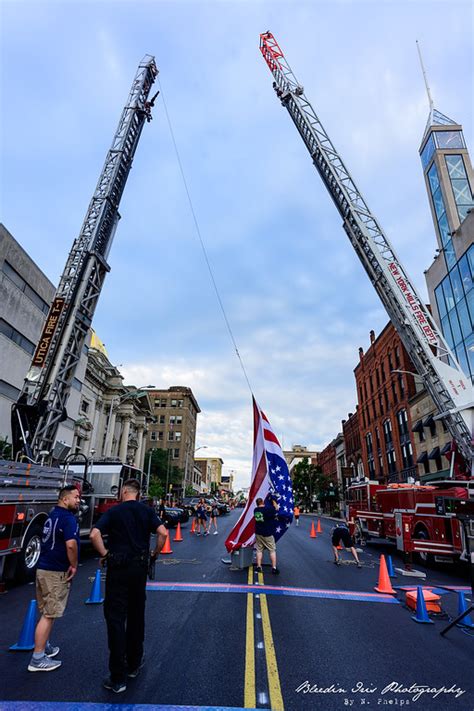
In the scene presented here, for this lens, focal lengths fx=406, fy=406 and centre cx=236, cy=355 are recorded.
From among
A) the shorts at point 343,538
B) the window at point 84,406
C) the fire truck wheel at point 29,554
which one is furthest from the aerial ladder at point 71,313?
the window at point 84,406

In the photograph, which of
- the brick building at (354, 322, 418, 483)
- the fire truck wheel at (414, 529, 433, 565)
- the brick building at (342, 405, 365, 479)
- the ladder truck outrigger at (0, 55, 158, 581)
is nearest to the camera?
the ladder truck outrigger at (0, 55, 158, 581)

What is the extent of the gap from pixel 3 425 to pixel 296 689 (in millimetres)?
25356

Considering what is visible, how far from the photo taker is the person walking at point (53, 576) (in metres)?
4.57

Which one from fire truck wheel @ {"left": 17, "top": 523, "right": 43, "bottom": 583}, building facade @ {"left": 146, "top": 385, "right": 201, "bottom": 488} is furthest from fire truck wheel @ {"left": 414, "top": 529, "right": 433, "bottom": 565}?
building facade @ {"left": 146, "top": 385, "right": 201, "bottom": 488}

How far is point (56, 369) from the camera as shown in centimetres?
1255

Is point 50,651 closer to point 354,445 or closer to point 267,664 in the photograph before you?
point 267,664

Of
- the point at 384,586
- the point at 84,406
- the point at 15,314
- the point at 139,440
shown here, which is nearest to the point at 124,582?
the point at 384,586

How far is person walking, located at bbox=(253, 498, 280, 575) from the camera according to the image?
1039cm

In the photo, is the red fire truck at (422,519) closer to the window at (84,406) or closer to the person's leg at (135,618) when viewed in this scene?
the person's leg at (135,618)

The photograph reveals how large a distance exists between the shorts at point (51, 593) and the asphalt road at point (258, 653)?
617 mm

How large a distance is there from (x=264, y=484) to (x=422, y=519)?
6.01 m

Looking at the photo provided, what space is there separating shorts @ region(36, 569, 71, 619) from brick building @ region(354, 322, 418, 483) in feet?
118

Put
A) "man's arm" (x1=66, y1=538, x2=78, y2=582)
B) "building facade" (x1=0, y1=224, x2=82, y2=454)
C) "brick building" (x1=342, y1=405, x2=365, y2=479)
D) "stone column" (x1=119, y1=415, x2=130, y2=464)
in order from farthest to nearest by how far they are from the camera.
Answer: "brick building" (x1=342, y1=405, x2=365, y2=479)
"stone column" (x1=119, y1=415, x2=130, y2=464)
"building facade" (x1=0, y1=224, x2=82, y2=454)
"man's arm" (x1=66, y1=538, x2=78, y2=582)

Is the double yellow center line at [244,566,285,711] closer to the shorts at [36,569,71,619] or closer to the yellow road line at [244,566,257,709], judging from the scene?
the yellow road line at [244,566,257,709]
